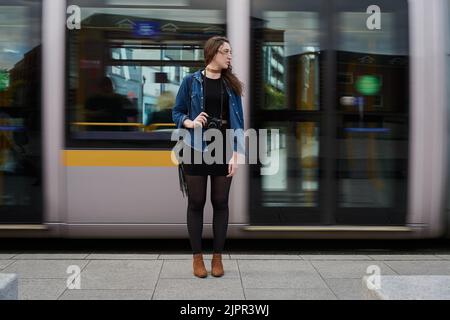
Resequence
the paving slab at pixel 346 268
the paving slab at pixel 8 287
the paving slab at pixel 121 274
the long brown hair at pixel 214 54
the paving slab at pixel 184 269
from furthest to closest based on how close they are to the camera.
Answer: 1. the paving slab at pixel 346 268
2. the paving slab at pixel 184 269
3. the paving slab at pixel 121 274
4. the long brown hair at pixel 214 54
5. the paving slab at pixel 8 287

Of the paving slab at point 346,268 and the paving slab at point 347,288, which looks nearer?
the paving slab at point 347,288

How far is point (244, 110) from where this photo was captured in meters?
6.11

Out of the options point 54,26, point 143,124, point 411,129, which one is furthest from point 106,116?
point 411,129

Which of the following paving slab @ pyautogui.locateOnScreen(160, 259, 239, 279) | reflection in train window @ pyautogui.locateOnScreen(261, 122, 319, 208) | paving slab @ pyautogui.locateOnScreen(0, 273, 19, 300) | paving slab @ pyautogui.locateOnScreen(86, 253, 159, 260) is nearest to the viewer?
paving slab @ pyautogui.locateOnScreen(0, 273, 19, 300)

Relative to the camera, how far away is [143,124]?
614 cm

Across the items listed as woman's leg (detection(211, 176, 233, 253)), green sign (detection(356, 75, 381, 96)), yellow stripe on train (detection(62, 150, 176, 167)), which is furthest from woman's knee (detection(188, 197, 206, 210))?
green sign (detection(356, 75, 381, 96))

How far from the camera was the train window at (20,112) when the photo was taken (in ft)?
20.0

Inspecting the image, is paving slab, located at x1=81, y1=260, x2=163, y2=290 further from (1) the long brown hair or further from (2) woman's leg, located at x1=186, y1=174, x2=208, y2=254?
(1) the long brown hair

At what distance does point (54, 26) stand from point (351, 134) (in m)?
3.13

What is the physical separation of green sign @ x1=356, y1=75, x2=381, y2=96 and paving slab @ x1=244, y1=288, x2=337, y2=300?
2.21m

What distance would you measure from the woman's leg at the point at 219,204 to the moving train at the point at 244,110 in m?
0.97

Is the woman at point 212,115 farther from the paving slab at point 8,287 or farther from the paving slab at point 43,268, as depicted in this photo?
the paving slab at point 8,287

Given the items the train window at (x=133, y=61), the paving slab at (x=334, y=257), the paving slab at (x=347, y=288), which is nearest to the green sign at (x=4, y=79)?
the train window at (x=133, y=61)

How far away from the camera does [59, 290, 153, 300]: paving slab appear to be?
4.71 m
